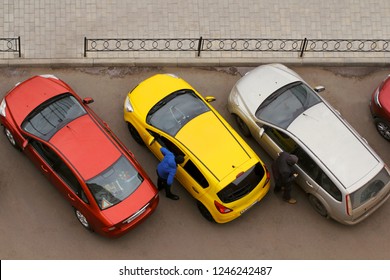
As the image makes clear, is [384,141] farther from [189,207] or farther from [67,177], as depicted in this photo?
[67,177]

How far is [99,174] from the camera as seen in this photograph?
1276cm

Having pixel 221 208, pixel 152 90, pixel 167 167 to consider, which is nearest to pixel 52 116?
pixel 152 90

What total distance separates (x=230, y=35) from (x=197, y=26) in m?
0.96

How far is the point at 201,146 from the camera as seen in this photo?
1319 centimetres

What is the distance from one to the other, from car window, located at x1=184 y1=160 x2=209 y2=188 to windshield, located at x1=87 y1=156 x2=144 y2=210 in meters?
1.06

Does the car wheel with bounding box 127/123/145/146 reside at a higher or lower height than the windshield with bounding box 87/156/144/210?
higher

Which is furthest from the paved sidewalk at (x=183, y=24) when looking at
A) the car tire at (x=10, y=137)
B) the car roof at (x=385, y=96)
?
the car tire at (x=10, y=137)

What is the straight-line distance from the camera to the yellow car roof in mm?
13906

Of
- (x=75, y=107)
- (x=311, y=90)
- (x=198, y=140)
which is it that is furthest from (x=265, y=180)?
(x=75, y=107)

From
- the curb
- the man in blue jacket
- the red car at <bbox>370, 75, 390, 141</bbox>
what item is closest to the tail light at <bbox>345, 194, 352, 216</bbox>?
the red car at <bbox>370, 75, 390, 141</bbox>

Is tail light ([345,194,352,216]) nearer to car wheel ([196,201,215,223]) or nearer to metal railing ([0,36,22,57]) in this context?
car wheel ([196,201,215,223])

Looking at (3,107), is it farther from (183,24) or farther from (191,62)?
(183,24)

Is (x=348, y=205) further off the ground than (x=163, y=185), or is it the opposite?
(x=348, y=205)

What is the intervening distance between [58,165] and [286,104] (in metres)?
5.50
